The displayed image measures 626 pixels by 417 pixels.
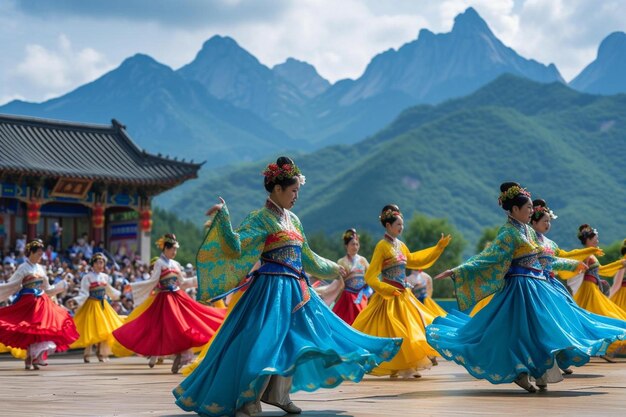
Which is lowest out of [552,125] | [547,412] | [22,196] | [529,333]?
[547,412]

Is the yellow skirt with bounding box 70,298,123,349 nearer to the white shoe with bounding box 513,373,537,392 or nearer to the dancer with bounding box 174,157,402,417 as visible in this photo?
the white shoe with bounding box 513,373,537,392

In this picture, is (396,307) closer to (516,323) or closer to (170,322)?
(516,323)

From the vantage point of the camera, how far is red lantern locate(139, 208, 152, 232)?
1344 inches

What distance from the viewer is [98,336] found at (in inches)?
690

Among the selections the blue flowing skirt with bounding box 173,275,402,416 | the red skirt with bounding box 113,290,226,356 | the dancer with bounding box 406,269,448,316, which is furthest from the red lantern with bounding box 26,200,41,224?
the blue flowing skirt with bounding box 173,275,402,416

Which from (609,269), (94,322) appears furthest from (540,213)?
(94,322)

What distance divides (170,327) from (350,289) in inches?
93.4

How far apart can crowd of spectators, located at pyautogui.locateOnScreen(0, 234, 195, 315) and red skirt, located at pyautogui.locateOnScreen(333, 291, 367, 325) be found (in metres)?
9.76

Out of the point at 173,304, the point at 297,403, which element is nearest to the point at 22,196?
the point at 173,304

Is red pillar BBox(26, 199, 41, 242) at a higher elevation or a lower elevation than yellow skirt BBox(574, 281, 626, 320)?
higher

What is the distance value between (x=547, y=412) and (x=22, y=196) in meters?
26.5

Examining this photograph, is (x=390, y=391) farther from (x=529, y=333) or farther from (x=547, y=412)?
(x=547, y=412)

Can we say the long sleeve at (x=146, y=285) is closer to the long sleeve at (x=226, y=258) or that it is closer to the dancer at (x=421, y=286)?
the dancer at (x=421, y=286)

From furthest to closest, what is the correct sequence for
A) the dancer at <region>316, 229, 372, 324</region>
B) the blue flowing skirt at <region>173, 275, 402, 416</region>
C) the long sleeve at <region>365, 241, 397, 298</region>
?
1. the dancer at <region>316, 229, 372, 324</region>
2. the long sleeve at <region>365, 241, 397, 298</region>
3. the blue flowing skirt at <region>173, 275, 402, 416</region>
